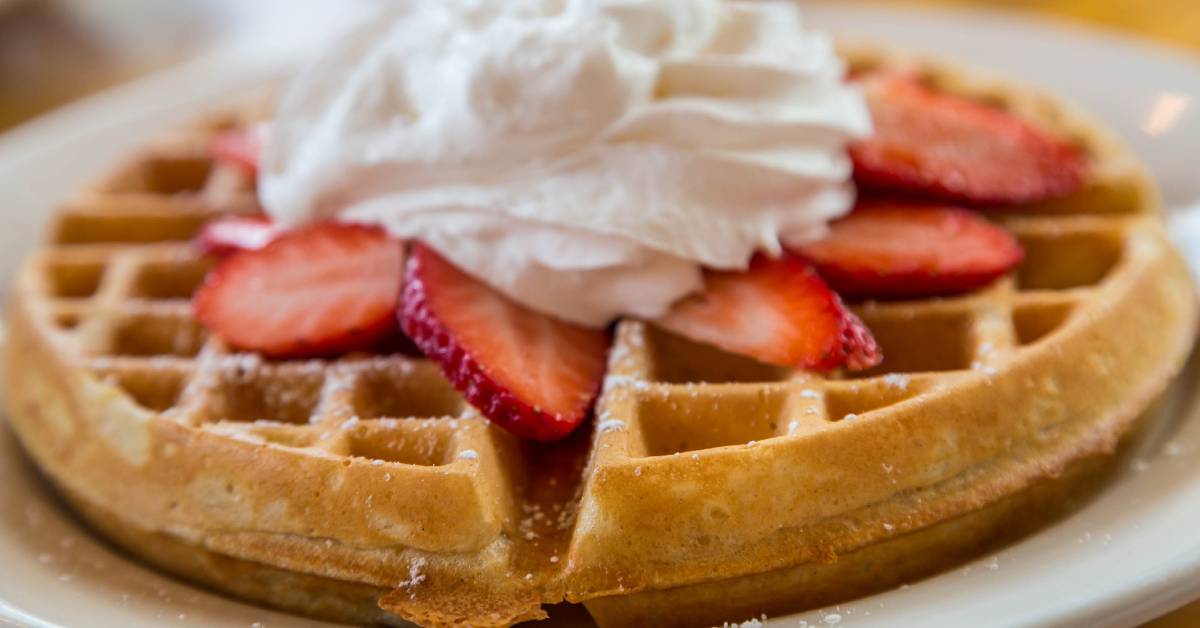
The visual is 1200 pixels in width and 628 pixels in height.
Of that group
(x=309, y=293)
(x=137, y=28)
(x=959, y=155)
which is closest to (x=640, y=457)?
(x=309, y=293)

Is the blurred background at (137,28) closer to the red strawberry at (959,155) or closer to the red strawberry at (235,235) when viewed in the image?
the red strawberry at (959,155)

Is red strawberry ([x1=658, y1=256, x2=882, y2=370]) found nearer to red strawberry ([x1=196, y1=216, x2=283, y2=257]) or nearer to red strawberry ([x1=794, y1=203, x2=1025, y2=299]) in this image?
red strawberry ([x1=794, y1=203, x2=1025, y2=299])

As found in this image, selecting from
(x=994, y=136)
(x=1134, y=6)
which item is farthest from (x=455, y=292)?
(x=1134, y=6)

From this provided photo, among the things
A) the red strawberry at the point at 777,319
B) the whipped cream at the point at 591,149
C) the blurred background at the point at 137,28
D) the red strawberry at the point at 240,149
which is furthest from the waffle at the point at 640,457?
the blurred background at the point at 137,28

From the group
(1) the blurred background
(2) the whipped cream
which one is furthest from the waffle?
(1) the blurred background

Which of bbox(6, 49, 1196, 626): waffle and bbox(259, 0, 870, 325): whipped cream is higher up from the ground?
bbox(259, 0, 870, 325): whipped cream
